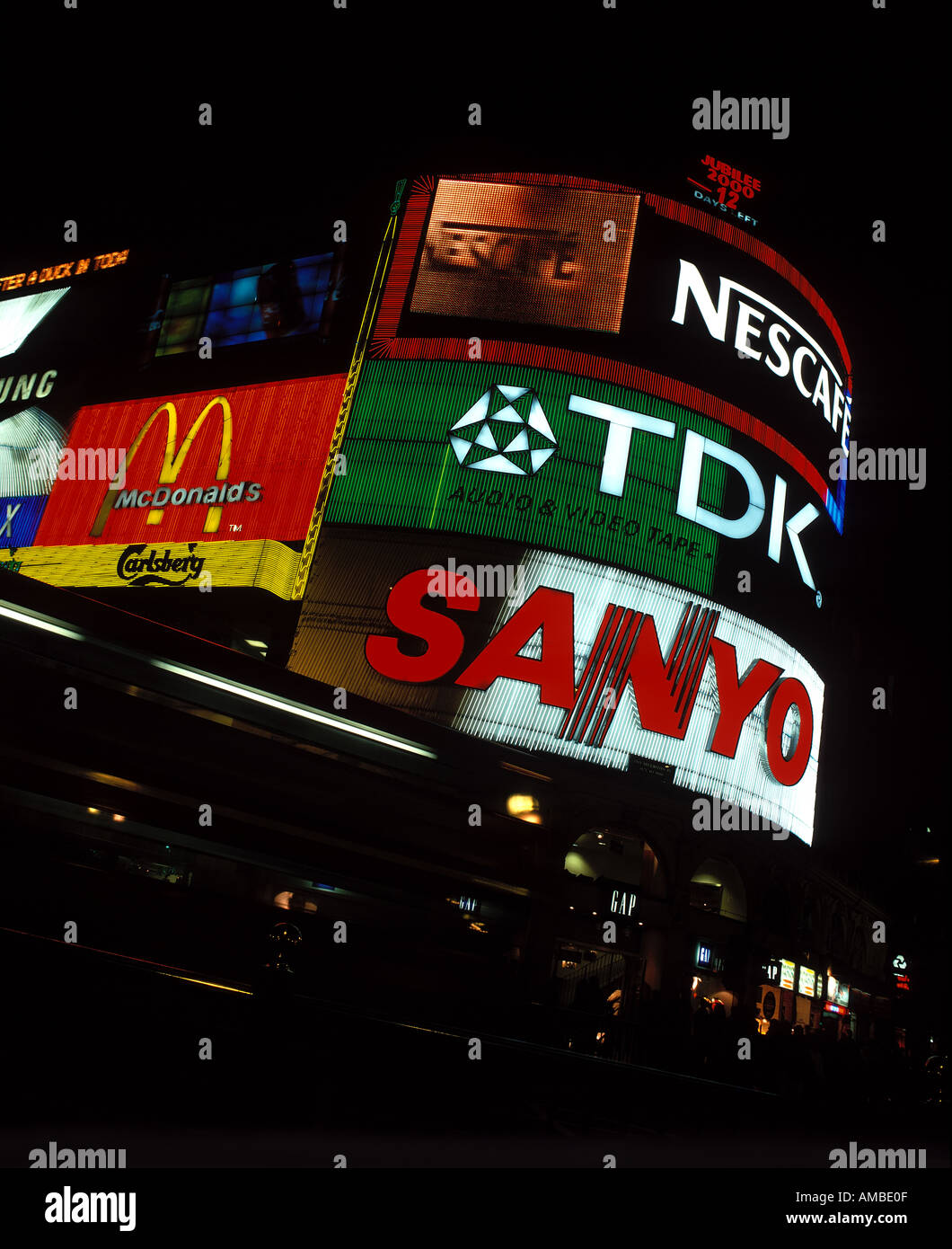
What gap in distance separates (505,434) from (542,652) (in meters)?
5.67

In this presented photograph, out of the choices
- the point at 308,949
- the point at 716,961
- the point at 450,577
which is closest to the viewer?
the point at 308,949

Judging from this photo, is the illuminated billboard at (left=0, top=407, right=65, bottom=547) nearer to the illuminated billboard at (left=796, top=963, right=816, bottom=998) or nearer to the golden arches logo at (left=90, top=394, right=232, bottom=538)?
the golden arches logo at (left=90, top=394, right=232, bottom=538)

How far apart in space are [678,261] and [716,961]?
61.9 feet

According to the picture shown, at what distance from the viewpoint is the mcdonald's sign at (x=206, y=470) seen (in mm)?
25578

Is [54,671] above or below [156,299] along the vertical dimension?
below

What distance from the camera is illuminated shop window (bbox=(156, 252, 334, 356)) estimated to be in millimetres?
28734

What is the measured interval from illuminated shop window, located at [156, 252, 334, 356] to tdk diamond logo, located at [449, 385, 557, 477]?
6123mm

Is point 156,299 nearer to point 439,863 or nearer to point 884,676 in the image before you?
point 439,863

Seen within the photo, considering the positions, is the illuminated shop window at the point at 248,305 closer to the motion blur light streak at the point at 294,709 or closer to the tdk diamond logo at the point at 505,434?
the tdk diamond logo at the point at 505,434

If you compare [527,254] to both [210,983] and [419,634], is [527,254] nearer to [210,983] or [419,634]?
[419,634]

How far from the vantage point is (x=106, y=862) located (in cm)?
1773

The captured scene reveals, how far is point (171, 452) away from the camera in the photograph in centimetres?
2775

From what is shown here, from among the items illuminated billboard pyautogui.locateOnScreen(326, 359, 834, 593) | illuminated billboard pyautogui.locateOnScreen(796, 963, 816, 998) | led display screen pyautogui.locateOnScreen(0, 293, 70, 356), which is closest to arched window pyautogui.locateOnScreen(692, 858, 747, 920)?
illuminated billboard pyautogui.locateOnScreen(796, 963, 816, 998)
